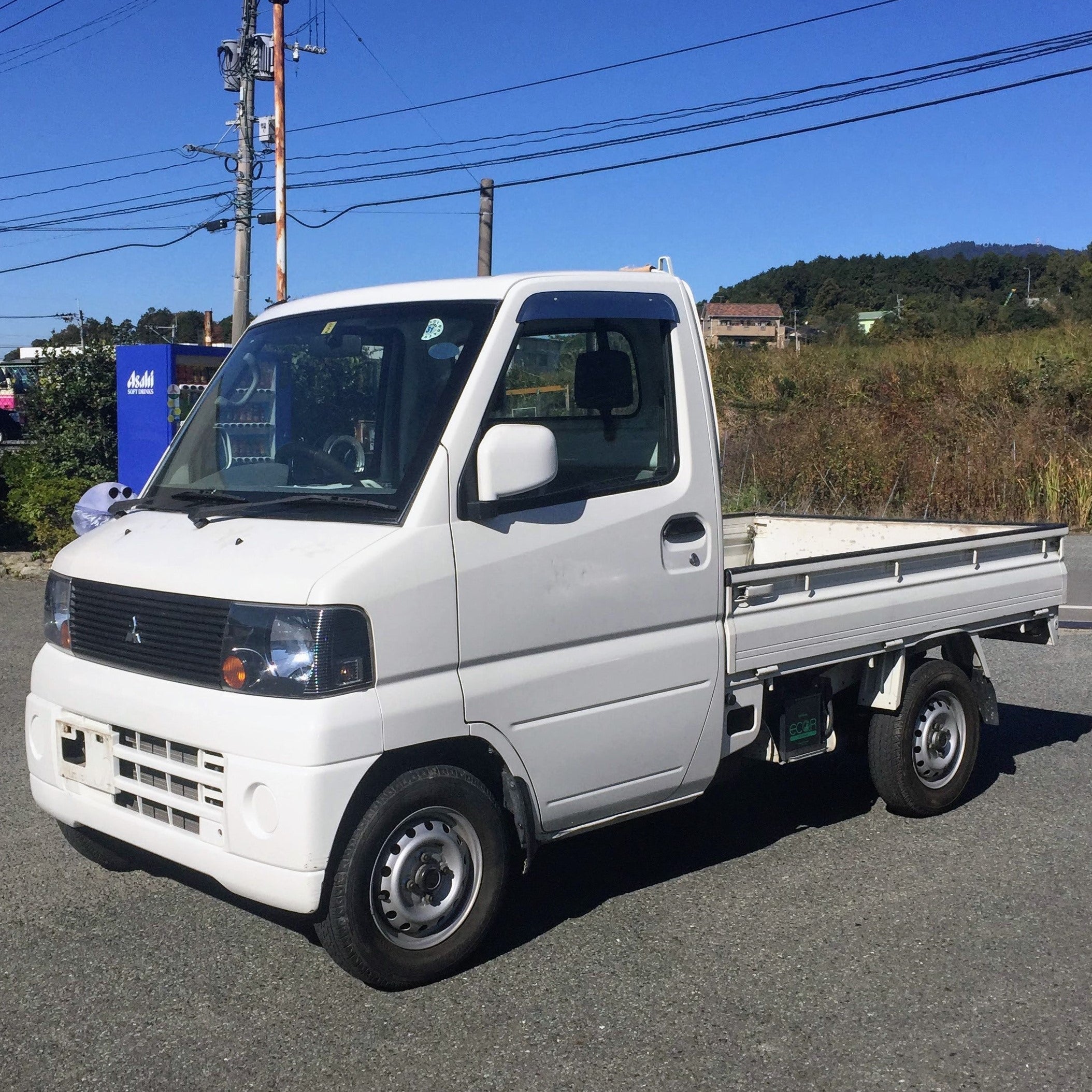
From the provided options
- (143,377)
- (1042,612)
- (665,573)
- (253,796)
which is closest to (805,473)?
(143,377)

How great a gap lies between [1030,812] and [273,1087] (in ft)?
13.0

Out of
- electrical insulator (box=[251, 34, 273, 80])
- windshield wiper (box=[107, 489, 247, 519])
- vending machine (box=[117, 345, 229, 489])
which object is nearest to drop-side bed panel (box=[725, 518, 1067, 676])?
windshield wiper (box=[107, 489, 247, 519])

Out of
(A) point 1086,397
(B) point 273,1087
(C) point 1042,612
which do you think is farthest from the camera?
(A) point 1086,397

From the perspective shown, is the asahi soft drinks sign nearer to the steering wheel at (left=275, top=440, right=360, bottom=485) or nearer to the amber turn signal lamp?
the steering wheel at (left=275, top=440, right=360, bottom=485)

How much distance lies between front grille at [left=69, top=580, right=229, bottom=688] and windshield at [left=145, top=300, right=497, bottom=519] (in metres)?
0.47

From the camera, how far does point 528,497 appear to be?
424 centimetres

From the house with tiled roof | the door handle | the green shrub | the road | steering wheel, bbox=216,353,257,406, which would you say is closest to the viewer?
the road

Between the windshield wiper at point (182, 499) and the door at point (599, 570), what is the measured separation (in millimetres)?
963

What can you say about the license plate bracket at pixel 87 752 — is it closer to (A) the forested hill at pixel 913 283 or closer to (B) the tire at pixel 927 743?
(B) the tire at pixel 927 743

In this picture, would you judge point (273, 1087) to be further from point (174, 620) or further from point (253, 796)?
point (174, 620)

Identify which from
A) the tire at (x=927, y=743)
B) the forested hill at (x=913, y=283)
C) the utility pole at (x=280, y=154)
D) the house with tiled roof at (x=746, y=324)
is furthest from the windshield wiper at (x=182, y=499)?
the forested hill at (x=913, y=283)

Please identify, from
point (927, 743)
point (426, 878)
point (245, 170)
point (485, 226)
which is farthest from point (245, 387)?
point (245, 170)

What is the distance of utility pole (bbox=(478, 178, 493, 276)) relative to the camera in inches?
765

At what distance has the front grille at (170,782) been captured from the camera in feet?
12.7
